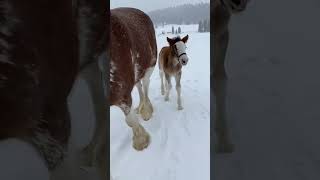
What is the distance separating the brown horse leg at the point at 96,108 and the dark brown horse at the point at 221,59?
282mm

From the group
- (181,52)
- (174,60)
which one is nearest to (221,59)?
(181,52)

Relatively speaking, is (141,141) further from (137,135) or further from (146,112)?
(146,112)

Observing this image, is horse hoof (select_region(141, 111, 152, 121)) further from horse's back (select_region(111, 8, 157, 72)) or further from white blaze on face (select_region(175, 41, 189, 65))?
white blaze on face (select_region(175, 41, 189, 65))

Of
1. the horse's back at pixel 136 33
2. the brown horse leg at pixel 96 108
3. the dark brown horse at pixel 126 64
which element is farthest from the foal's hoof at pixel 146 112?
the brown horse leg at pixel 96 108

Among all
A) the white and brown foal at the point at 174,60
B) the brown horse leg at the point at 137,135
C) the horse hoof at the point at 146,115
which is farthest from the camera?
the white and brown foal at the point at 174,60

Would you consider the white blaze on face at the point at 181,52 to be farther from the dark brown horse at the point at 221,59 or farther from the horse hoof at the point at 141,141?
the dark brown horse at the point at 221,59

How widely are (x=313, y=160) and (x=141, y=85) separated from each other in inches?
155

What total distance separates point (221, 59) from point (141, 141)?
106 inches

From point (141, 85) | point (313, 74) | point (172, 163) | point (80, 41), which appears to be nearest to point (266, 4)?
point (313, 74)

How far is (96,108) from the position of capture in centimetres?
80

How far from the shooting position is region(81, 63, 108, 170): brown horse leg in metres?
0.79

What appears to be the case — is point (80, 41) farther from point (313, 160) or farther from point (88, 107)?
point (313, 160)

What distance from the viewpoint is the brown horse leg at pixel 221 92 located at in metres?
0.75

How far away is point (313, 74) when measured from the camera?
71cm
